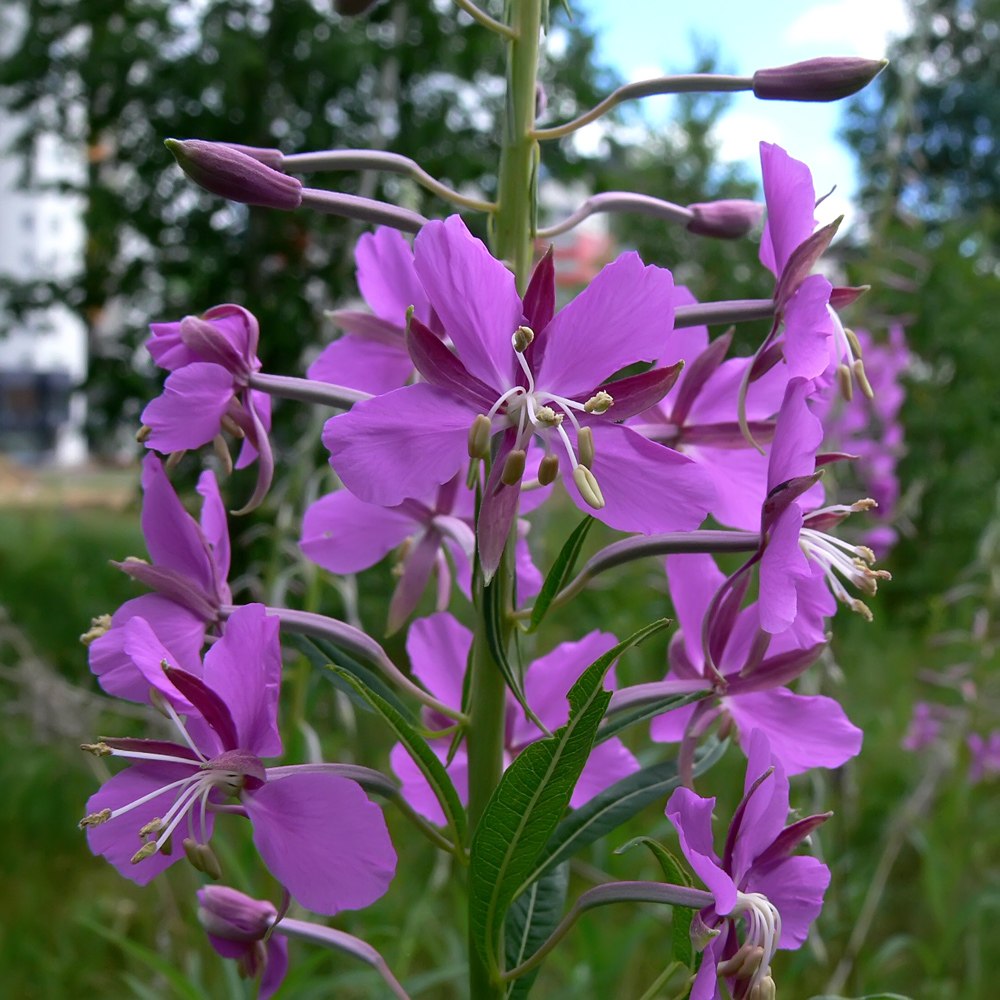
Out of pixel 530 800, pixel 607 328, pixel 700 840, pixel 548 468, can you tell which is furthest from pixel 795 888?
pixel 607 328

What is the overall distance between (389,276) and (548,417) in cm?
44

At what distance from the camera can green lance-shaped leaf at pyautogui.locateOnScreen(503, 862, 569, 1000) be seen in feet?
3.77

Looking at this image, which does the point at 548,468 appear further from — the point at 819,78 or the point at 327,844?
the point at 819,78

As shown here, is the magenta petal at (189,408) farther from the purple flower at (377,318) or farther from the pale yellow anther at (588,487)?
the pale yellow anther at (588,487)

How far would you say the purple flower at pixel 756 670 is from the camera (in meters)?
1.06

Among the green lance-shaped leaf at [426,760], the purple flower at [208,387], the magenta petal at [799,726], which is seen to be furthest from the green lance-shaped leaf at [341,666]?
the magenta petal at [799,726]

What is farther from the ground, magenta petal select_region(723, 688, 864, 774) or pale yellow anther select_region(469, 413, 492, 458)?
pale yellow anther select_region(469, 413, 492, 458)

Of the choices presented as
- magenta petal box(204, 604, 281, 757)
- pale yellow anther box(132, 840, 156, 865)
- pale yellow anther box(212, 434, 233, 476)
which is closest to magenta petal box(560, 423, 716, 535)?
magenta petal box(204, 604, 281, 757)

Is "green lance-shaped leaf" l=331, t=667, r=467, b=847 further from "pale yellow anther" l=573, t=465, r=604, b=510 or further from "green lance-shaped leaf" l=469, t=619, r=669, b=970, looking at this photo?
"pale yellow anther" l=573, t=465, r=604, b=510

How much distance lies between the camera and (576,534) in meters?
1.05

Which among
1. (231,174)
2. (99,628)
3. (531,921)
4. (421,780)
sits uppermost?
(231,174)

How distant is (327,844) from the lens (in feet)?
3.06

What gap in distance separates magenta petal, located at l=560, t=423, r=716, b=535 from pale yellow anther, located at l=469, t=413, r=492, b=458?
13 centimetres

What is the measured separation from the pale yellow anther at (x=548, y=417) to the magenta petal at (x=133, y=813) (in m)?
0.52
